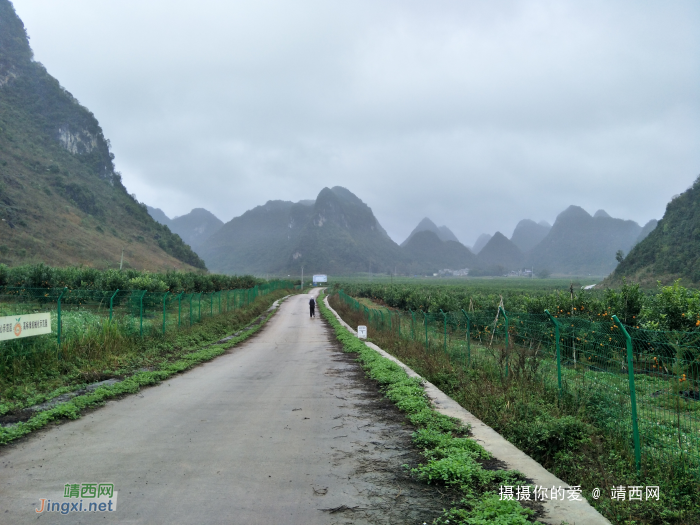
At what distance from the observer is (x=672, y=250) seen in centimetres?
6034

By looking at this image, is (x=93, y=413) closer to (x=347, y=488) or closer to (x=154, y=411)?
(x=154, y=411)

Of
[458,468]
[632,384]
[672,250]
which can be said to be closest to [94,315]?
[458,468]

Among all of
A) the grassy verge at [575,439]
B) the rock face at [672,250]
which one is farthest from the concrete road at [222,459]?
the rock face at [672,250]

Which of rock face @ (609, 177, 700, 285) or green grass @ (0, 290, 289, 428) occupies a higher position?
rock face @ (609, 177, 700, 285)

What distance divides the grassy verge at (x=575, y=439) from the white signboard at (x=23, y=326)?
877 centimetres

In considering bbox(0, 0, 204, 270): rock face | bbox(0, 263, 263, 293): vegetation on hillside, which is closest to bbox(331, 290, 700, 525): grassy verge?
bbox(0, 263, 263, 293): vegetation on hillside

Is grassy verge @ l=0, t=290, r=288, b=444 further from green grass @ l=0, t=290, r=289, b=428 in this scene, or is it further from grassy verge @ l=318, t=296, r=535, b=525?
grassy verge @ l=318, t=296, r=535, b=525

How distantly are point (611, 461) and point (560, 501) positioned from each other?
1.26 meters

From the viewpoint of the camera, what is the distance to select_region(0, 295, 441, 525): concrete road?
3.96 meters

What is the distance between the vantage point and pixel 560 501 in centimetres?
409

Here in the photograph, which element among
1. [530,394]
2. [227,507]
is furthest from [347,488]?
[530,394]

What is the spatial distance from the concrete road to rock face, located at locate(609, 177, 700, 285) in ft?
188

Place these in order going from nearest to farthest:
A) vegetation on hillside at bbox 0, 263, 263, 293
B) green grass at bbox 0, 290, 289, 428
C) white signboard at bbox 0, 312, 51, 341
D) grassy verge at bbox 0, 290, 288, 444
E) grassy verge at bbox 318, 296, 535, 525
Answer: grassy verge at bbox 318, 296, 535, 525, grassy verge at bbox 0, 290, 288, 444, green grass at bbox 0, 290, 289, 428, white signboard at bbox 0, 312, 51, 341, vegetation on hillside at bbox 0, 263, 263, 293

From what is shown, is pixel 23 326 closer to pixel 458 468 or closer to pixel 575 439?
pixel 458 468
